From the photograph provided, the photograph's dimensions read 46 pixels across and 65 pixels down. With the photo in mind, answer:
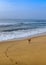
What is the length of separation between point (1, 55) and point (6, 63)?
712mm

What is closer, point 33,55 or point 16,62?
point 16,62

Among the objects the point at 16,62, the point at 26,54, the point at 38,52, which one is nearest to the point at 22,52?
the point at 26,54

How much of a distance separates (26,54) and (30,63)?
30.1 inches

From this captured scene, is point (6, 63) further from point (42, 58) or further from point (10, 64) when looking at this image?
point (42, 58)

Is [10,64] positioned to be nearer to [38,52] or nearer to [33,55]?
[33,55]

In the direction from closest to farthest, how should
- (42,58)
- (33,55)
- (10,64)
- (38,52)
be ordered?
1. (10,64)
2. (42,58)
3. (33,55)
4. (38,52)

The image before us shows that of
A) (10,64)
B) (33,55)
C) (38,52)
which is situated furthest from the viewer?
(38,52)

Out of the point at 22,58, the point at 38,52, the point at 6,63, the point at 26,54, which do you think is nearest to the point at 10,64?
the point at 6,63

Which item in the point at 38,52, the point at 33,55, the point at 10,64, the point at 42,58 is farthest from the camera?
the point at 38,52

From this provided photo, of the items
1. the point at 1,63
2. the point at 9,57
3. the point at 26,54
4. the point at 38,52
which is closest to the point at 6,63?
the point at 1,63

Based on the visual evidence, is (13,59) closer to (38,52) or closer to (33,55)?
(33,55)

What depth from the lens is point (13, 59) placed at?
4.35m

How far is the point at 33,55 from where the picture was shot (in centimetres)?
462

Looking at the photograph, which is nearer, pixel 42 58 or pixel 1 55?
pixel 42 58
